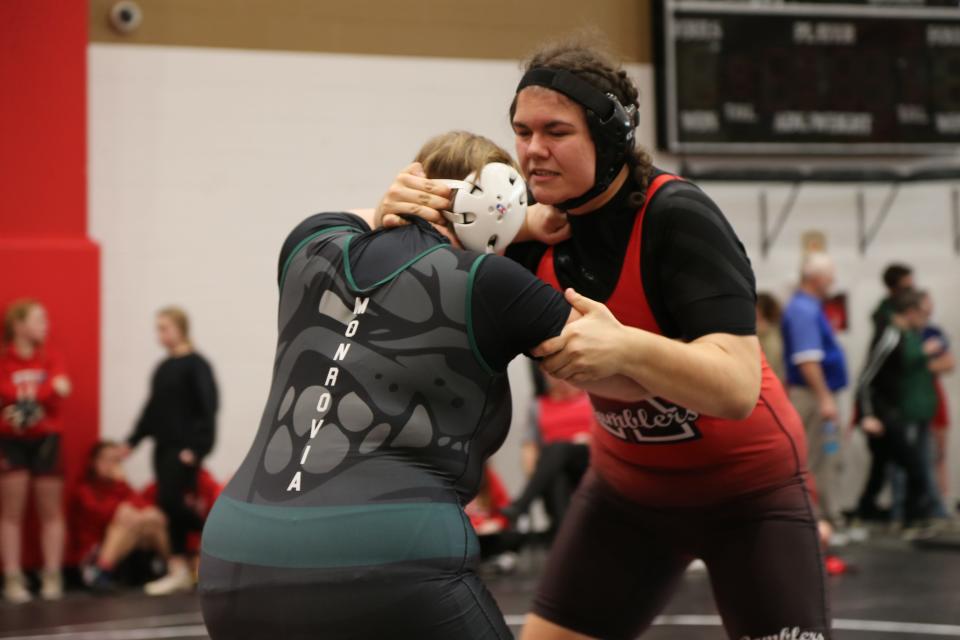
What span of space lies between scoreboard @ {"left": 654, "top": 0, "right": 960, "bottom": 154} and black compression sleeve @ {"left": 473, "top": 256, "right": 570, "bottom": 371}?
762 cm

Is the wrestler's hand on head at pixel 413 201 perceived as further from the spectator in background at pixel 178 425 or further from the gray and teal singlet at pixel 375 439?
the spectator in background at pixel 178 425

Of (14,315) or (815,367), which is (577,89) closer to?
(815,367)

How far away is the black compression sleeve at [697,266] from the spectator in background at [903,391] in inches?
265

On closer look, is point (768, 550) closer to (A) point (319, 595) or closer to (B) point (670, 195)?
(B) point (670, 195)

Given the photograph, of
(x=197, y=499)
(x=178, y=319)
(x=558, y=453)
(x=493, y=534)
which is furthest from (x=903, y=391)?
(x=178, y=319)

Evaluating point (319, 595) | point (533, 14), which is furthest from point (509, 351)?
point (533, 14)

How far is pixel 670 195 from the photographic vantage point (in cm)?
267

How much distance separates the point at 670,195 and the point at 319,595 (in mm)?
1099

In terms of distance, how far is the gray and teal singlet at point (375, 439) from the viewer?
2109 mm

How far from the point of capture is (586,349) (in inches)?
86.3

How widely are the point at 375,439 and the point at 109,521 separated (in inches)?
241

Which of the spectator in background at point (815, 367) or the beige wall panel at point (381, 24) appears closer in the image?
the spectator in background at point (815, 367)

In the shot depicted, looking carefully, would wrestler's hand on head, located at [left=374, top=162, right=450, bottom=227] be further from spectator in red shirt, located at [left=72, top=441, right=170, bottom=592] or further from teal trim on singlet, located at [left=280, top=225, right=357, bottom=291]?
spectator in red shirt, located at [left=72, top=441, right=170, bottom=592]

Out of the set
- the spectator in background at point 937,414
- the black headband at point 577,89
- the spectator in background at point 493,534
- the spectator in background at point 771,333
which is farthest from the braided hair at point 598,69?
the spectator in background at point 937,414
